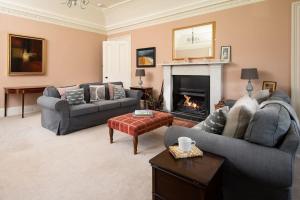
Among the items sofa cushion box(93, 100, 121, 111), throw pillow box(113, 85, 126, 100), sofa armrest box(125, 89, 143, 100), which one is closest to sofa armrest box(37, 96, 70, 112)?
sofa cushion box(93, 100, 121, 111)

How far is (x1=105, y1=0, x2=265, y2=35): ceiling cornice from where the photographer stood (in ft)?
13.7

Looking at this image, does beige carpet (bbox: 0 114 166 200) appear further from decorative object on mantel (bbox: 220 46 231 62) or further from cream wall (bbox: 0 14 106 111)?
decorative object on mantel (bbox: 220 46 231 62)

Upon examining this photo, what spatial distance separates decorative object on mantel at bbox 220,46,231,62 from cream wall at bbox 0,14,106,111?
4287 millimetres

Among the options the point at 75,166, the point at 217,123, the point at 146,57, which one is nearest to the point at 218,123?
the point at 217,123

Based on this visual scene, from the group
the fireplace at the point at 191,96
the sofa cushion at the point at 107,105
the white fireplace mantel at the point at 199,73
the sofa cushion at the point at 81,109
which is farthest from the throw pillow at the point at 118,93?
the fireplace at the point at 191,96

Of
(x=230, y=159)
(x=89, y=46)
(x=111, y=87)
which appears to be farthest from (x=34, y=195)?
(x=89, y=46)

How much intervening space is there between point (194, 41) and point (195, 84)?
1.09 m

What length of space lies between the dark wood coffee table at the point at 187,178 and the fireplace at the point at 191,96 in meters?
3.26

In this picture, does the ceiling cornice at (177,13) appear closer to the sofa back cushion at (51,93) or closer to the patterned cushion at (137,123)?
the patterned cushion at (137,123)

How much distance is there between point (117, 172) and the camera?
2.20m

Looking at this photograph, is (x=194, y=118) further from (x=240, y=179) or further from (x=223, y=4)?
(x=240, y=179)

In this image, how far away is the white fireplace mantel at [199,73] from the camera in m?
4.26

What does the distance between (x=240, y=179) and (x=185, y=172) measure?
0.53 meters

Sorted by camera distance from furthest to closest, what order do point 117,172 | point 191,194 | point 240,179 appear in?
1. point 117,172
2. point 240,179
3. point 191,194
